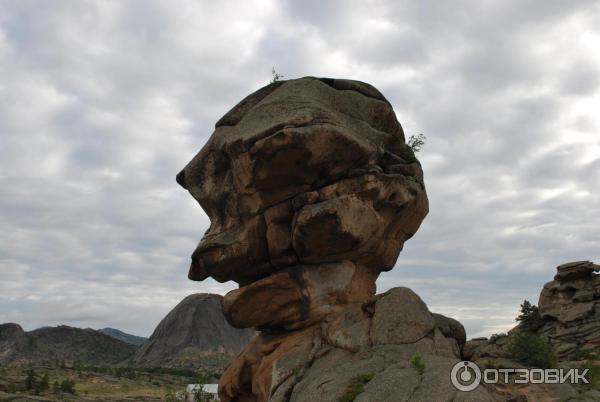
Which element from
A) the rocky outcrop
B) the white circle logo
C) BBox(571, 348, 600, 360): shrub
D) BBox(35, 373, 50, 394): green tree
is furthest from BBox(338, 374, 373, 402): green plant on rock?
BBox(35, 373, 50, 394): green tree

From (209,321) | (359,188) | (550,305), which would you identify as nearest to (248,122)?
(359,188)

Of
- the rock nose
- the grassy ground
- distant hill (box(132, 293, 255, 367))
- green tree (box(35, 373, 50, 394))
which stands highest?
the rock nose

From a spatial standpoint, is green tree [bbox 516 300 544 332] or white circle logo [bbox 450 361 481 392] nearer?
white circle logo [bbox 450 361 481 392]

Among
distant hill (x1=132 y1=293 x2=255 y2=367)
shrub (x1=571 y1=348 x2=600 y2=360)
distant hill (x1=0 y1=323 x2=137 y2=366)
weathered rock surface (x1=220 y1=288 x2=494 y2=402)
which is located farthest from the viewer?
distant hill (x1=132 y1=293 x2=255 y2=367)

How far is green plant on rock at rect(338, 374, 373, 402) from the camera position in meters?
14.7

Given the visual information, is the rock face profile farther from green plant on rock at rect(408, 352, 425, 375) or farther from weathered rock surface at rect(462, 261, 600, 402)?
weathered rock surface at rect(462, 261, 600, 402)

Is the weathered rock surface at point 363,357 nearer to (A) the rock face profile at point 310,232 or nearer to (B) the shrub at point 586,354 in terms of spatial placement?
(A) the rock face profile at point 310,232

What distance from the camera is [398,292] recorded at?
770 inches

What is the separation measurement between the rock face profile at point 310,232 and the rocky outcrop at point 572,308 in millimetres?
39459

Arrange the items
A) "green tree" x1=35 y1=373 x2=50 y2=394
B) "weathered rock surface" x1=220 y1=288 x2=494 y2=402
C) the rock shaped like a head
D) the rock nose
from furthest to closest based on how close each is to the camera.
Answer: "green tree" x1=35 y1=373 x2=50 y2=394 → the rock nose → the rock shaped like a head → "weathered rock surface" x1=220 y1=288 x2=494 y2=402

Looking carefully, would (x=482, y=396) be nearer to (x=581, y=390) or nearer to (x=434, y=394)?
(x=434, y=394)

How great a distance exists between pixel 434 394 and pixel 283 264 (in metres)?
10.6

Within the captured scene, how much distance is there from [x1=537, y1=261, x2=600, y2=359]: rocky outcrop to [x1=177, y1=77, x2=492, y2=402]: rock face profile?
3946cm

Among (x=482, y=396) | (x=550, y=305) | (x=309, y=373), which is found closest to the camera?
(x=482, y=396)
